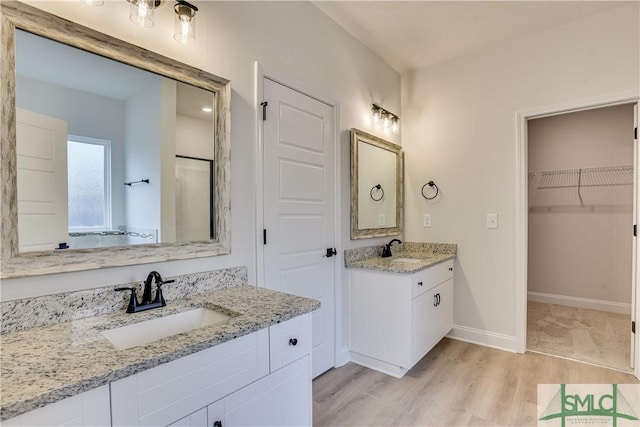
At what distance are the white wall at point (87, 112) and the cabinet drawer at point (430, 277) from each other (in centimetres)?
185

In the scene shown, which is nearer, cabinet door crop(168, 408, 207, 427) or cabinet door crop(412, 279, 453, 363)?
cabinet door crop(168, 408, 207, 427)

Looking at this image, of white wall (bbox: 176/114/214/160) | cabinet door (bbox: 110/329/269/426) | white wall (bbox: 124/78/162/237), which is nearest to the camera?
cabinet door (bbox: 110/329/269/426)

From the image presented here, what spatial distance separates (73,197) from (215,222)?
61cm

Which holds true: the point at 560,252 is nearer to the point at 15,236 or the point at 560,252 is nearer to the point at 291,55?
the point at 291,55

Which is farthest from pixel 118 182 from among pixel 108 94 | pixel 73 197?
pixel 108 94

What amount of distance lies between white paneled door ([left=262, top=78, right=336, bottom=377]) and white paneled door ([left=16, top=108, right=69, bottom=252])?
985mm

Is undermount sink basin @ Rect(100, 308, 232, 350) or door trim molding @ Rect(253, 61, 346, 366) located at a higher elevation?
door trim molding @ Rect(253, 61, 346, 366)

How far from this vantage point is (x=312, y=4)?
2.30 meters

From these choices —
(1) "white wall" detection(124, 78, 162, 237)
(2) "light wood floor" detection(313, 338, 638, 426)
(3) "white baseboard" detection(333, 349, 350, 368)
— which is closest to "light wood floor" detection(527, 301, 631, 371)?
(2) "light wood floor" detection(313, 338, 638, 426)

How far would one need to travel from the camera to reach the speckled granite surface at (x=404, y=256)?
242cm

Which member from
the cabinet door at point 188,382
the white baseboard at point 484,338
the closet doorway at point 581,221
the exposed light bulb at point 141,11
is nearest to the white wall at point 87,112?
the exposed light bulb at point 141,11

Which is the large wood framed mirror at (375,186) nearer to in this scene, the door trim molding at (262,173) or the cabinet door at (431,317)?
the door trim molding at (262,173)

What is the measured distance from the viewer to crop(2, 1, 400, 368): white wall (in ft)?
4.29

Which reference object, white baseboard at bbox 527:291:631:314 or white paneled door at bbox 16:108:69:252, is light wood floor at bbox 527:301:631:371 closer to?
white baseboard at bbox 527:291:631:314
